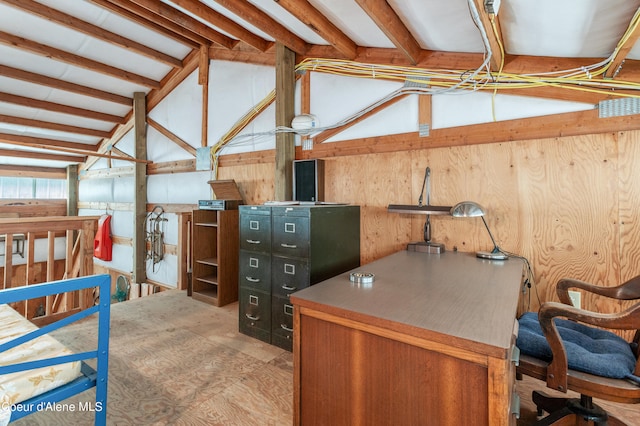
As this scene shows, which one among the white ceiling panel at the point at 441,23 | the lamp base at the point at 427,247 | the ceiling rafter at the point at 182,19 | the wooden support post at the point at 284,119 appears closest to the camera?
the white ceiling panel at the point at 441,23

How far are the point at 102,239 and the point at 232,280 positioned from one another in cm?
391

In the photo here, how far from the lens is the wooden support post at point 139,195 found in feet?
16.7

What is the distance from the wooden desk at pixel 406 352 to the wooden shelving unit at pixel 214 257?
2303 millimetres

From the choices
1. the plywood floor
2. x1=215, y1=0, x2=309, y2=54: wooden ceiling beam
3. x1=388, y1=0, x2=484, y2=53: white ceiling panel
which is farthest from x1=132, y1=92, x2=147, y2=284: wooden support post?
x1=388, y1=0, x2=484, y2=53: white ceiling panel

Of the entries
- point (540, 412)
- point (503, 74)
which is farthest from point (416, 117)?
point (540, 412)

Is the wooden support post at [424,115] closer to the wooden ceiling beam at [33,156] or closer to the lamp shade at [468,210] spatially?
the lamp shade at [468,210]

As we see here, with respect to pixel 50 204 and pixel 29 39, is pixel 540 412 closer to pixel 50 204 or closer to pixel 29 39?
pixel 29 39

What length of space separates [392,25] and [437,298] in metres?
1.81

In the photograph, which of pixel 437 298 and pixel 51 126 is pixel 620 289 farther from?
pixel 51 126

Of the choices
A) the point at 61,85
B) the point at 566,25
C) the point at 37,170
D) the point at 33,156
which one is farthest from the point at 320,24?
the point at 37,170

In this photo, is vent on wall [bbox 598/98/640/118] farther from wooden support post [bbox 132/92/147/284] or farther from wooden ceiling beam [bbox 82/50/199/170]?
wooden support post [bbox 132/92/147/284]

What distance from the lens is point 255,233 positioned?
8.69 ft

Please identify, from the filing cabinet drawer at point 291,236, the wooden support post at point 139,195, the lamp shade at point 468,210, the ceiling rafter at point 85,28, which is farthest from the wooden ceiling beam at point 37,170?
the lamp shade at point 468,210

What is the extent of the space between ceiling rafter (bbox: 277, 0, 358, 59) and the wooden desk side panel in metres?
2.15
